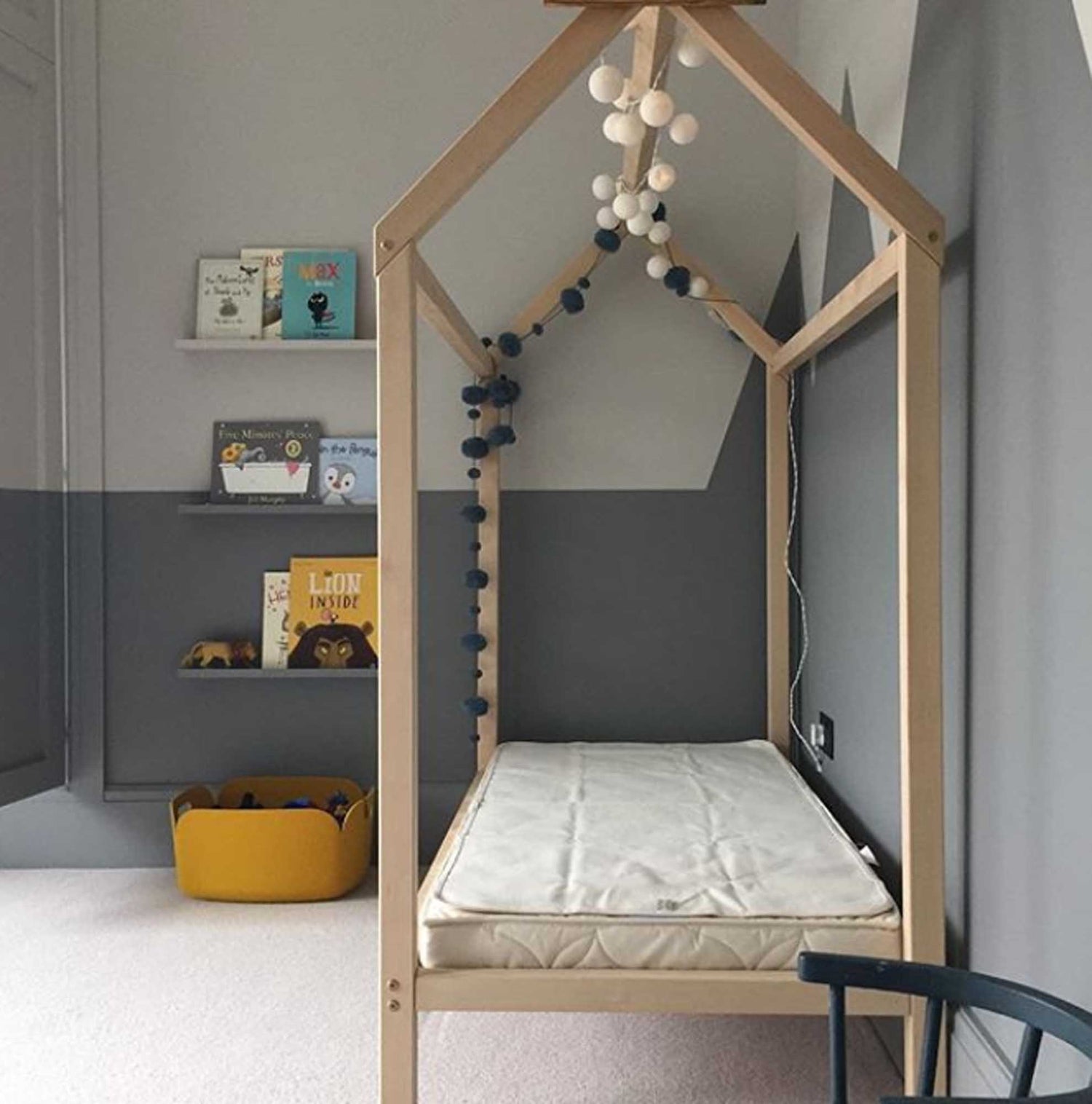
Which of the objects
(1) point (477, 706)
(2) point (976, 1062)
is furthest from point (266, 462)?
(2) point (976, 1062)

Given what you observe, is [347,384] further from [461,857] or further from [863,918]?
[863,918]

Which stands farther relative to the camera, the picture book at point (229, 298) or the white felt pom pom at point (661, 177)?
the picture book at point (229, 298)

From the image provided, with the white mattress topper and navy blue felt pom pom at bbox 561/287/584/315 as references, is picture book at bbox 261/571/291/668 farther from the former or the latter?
navy blue felt pom pom at bbox 561/287/584/315

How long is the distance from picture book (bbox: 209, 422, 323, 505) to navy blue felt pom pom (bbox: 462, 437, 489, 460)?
435 mm

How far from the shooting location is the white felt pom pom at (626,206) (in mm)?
2680

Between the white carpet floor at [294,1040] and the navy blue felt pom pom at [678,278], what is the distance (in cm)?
160

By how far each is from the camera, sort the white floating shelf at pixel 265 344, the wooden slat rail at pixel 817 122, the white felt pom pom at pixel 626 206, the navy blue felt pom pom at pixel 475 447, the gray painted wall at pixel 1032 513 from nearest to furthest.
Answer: the gray painted wall at pixel 1032 513 < the wooden slat rail at pixel 817 122 < the white felt pom pom at pixel 626 206 < the navy blue felt pom pom at pixel 475 447 < the white floating shelf at pixel 265 344

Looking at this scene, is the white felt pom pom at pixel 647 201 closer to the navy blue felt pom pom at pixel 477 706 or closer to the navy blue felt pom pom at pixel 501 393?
the navy blue felt pom pom at pixel 501 393

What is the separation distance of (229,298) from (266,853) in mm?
1405

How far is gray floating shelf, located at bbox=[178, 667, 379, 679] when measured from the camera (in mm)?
3205

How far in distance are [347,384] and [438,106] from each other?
756 mm

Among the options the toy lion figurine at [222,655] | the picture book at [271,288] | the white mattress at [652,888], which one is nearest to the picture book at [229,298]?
the picture book at [271,288]

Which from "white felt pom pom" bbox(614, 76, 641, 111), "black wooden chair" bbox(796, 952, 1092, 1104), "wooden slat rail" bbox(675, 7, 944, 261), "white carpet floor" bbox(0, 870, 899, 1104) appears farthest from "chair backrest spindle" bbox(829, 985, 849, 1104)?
"white felt pom pom" bbox(614, 76, 641, 111)

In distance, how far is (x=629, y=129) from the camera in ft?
7.13
